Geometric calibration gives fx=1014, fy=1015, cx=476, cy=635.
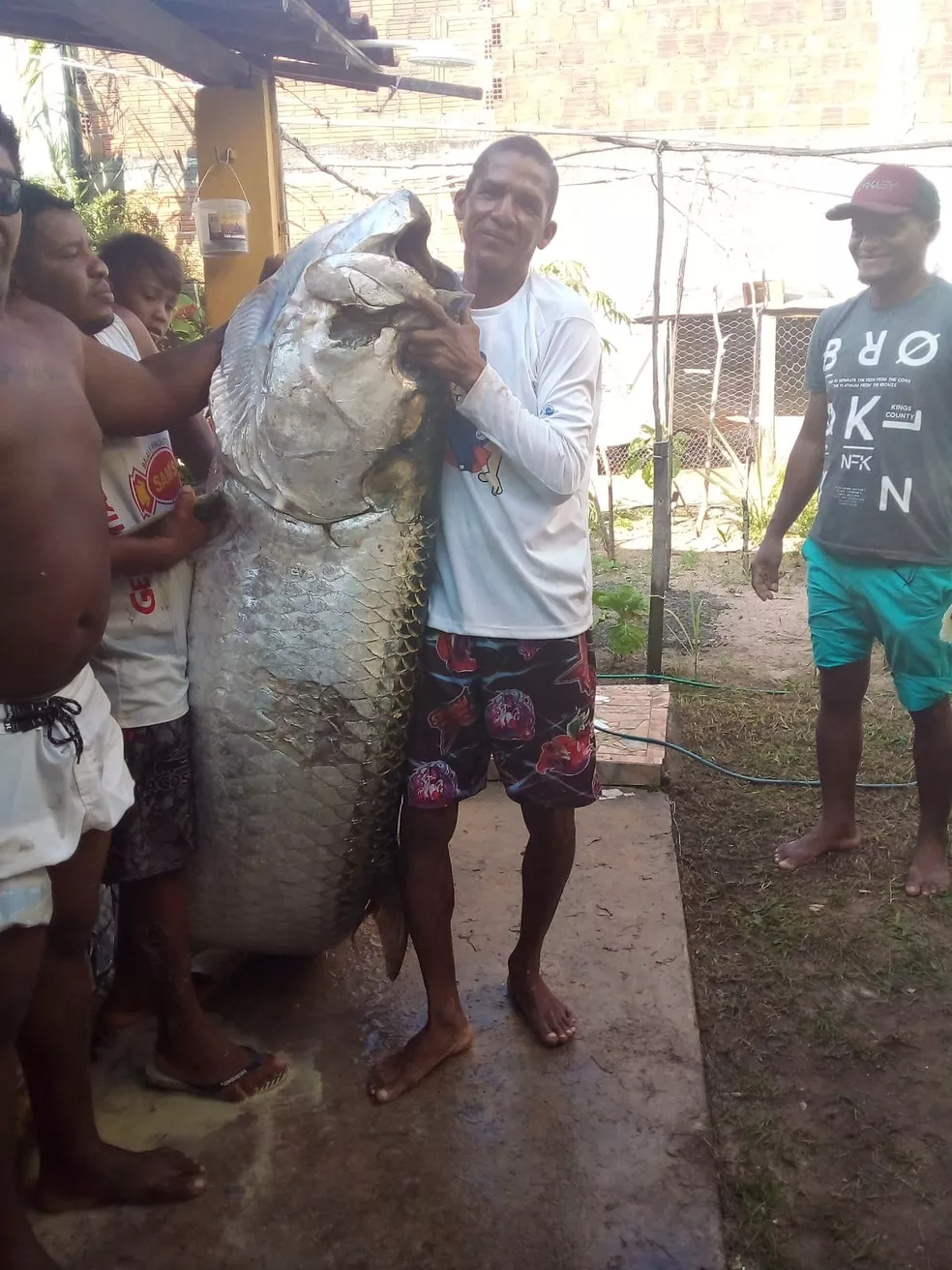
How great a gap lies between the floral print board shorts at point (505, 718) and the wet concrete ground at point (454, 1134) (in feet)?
2.06

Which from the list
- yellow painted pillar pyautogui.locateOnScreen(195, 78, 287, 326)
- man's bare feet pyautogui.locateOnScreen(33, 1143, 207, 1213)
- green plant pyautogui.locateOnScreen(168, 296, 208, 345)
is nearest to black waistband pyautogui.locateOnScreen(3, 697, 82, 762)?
man's bare feet pyautogui.locateOnScreen(33, 1143, 207, 1213)

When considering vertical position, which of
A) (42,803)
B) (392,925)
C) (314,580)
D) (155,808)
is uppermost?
(314,580)

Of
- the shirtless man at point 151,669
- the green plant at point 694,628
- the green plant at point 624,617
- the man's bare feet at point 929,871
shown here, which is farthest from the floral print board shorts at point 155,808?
the green plant at point 694,628

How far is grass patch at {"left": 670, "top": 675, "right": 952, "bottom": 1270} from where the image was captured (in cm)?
199

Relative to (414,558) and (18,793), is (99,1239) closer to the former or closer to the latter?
(18,793)

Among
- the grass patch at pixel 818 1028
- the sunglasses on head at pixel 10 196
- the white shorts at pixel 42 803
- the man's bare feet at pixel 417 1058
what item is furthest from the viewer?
the man's bare feet at pixel 417 1058

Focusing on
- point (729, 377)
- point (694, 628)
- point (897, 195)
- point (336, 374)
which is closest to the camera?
point (336, 374)

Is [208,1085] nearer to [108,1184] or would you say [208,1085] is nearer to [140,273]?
[108,1184]

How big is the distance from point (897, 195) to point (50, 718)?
9.07 ft

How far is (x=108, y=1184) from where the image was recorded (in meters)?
1.89

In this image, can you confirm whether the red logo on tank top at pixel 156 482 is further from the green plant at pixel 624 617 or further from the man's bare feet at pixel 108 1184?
the green plant at pixel 624 617

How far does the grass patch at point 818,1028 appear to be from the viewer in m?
1.99

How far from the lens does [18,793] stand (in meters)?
1.56

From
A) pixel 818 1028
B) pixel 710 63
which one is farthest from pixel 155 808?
pixel 710 63
